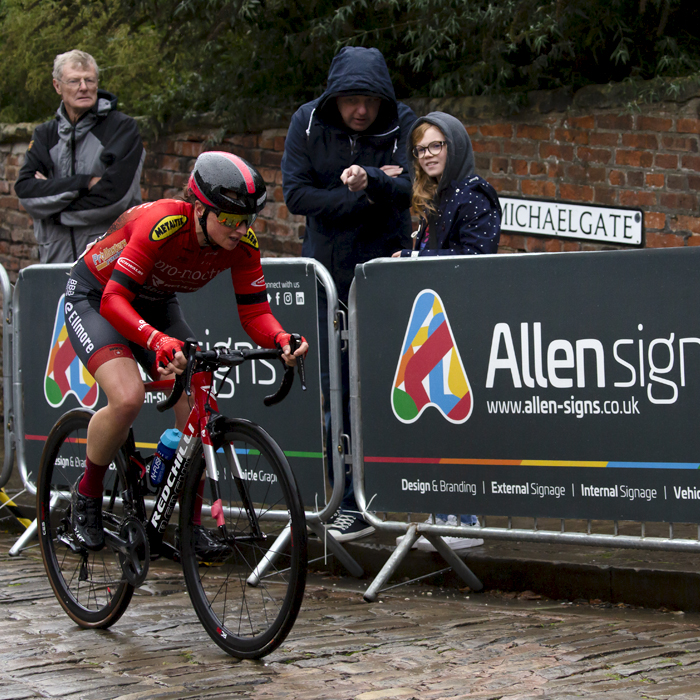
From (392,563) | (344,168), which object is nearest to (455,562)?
(392,563)

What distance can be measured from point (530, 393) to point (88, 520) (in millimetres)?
2059

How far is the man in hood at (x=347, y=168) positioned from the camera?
605 cm

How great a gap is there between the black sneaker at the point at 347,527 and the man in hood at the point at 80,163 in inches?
107

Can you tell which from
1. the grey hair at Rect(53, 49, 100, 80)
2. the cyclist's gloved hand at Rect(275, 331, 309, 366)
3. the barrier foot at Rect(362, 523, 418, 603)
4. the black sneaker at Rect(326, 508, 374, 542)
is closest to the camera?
the cyclist's gloved hand at Rect(275, 331, 309, 366)

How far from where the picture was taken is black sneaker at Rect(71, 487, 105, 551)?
4.86 meters

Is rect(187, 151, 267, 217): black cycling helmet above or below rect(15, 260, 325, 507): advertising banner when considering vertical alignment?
above

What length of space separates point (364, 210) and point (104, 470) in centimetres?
215

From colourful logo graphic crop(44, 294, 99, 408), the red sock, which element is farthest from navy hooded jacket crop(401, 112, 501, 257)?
colourful logo graphic crop(44, 294, 99, 408)

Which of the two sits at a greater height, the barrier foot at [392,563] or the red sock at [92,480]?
the red sock at [92,480]

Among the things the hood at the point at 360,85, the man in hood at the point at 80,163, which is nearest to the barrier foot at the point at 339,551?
the hood at the point at 360,85

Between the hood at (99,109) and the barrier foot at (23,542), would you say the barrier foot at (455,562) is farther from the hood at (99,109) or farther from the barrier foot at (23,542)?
the hood at (99,109)

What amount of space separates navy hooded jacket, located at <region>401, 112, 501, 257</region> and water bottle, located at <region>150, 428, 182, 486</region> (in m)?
1.63

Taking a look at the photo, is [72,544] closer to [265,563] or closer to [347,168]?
[265,563]

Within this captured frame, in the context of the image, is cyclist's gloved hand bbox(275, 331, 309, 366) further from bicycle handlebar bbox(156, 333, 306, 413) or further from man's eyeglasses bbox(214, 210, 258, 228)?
man's eyeglasses bbox(214, 210, 258, 228)
